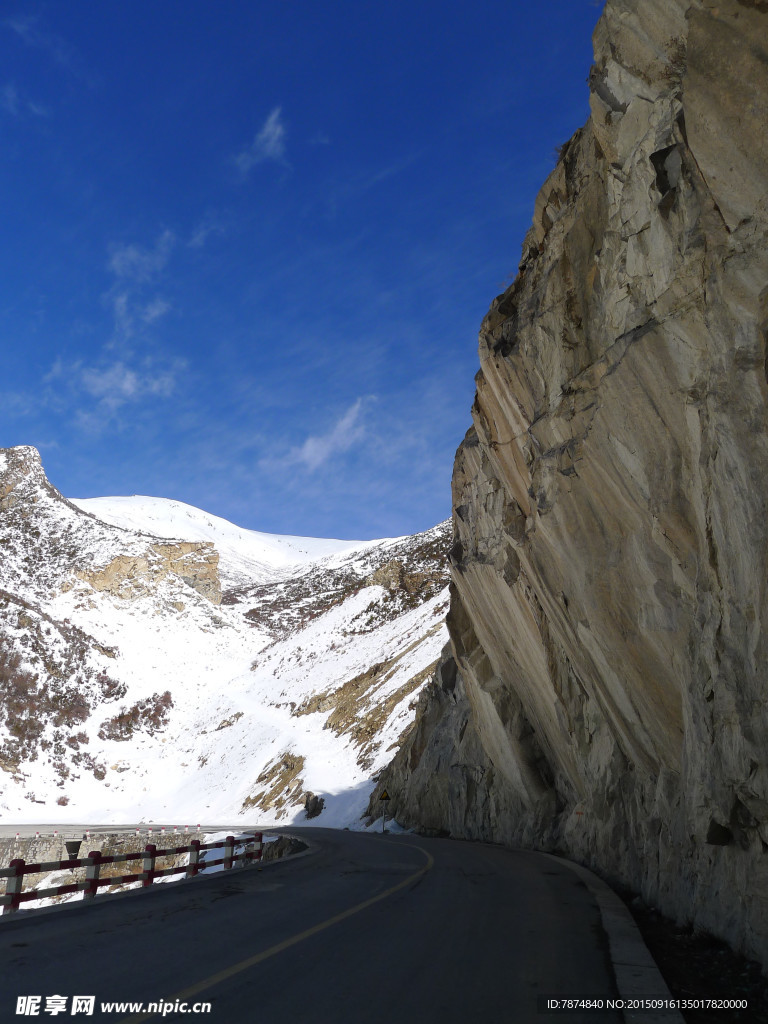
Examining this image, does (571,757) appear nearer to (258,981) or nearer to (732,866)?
(732,866)

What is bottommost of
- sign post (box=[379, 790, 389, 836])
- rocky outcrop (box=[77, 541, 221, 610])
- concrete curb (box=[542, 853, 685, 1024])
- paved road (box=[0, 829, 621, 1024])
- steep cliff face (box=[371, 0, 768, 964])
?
concrete curb (box=[542, 853, 685, 1024])

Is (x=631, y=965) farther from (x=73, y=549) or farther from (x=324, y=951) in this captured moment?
(x=73, y=549)

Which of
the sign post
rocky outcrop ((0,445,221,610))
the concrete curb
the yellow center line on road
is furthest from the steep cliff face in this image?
rocky outcrop ((0,445,221,610))

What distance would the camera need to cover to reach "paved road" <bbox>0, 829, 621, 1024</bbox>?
470 centimetres

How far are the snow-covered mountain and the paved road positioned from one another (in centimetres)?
2854

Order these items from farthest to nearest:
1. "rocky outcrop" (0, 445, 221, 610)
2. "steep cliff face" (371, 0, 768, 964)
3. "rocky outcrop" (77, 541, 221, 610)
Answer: "rocky outcrop" (77, 541, 221, 610), "rocky outcrop" (0, 445, 221, 610), "steep cliff face" (371, 0, 768, 964)

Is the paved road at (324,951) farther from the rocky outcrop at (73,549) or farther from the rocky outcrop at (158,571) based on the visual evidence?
the rocky outcrop at (158,571)

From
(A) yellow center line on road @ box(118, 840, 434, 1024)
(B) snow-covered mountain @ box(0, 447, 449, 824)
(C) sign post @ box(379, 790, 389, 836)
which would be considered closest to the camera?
(A) yellow center line on road @ box(118, 840, 434, 1024)

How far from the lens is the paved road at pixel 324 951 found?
4703 mm

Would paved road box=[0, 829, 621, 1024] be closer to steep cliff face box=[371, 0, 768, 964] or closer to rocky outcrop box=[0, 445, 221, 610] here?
steep cliff face box=[371, 0, 768, 964]

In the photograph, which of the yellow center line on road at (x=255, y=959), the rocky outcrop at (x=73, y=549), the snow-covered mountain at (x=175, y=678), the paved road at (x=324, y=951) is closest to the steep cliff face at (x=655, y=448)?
the paved road at (x=324, y=951)

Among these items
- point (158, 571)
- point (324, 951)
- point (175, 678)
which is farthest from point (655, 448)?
point (158, 571)

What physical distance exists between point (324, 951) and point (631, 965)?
2604mm

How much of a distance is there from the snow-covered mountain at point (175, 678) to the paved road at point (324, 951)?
93.6 feet
